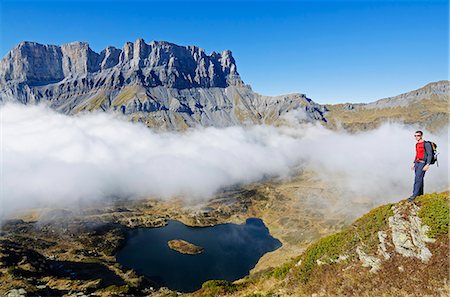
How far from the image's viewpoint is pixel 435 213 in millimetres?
33938

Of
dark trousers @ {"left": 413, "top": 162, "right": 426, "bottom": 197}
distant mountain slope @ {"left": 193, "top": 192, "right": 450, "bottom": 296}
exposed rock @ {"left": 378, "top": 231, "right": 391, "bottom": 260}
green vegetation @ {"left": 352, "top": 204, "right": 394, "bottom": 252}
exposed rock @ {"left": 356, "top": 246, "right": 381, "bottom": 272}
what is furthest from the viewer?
green vegetation @ {"left": 352, "top": 204, "right": 394, "bottom": 252}

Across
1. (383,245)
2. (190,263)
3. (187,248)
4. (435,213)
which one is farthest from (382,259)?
(187,248)

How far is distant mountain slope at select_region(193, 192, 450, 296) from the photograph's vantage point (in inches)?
A: 1204

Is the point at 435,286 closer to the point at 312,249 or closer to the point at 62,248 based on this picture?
the point at 312,249

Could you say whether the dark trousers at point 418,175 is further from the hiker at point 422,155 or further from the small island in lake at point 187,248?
the small island in lake at point 187,248

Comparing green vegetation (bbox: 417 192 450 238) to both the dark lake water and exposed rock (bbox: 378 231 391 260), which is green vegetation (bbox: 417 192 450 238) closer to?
exposed rock (bbox: 378 231 391 260)

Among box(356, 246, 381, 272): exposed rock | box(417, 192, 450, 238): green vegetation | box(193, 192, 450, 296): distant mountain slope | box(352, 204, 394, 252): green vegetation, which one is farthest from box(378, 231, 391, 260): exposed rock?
box(417, 192, 450, 238): green vegetation

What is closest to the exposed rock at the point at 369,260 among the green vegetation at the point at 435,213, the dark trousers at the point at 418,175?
the green vegetation at the point at 435,213

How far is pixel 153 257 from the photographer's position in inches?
7210

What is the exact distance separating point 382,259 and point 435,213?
7950 millimetres

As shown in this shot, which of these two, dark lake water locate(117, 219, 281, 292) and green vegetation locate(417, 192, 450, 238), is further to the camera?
dark lake water locate(117, 219, 281, 292)

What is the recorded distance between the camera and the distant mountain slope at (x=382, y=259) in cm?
3058

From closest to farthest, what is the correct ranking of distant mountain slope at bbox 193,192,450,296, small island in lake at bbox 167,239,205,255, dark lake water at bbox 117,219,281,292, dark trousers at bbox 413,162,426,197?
distant mountain slope at bbox 193,192,450,296 → dark trousers at bbox 413,162,426,197 → dark lake water at bbox 117,219,281,292 → small island in lake at bbox 167,239,205,255

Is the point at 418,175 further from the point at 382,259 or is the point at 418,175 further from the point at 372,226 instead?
the point at 372,226
